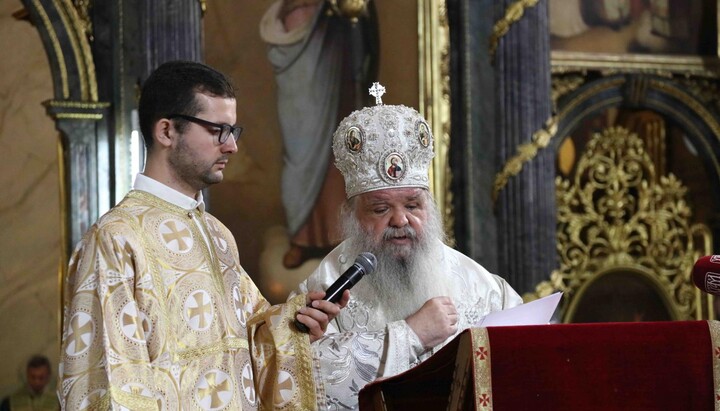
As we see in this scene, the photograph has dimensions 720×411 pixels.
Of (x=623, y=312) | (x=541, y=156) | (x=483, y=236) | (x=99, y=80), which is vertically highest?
(x=99, y=80)

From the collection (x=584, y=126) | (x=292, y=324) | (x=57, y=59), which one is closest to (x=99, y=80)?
(x=57, y=59)

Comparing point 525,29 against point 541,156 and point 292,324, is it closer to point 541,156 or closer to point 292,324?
point 541,156

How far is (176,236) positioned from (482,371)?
0.91m

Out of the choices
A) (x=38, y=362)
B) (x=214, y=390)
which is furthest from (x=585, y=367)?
(x=38, y=362)

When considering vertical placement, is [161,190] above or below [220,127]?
below

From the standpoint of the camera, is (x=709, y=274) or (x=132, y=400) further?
(x=132, y=400)

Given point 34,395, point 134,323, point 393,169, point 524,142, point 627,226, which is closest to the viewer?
point 134,323

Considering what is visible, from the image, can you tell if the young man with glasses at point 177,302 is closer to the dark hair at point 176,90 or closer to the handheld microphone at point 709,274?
the dark hair at point 176,90

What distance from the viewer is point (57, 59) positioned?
6508mm

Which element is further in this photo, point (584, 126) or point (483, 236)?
point (584, 126)

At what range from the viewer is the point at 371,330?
163 inches

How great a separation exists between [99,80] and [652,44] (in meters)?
3.33

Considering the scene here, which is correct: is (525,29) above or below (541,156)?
above

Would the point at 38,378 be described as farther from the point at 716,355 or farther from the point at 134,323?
the point at 716,355
